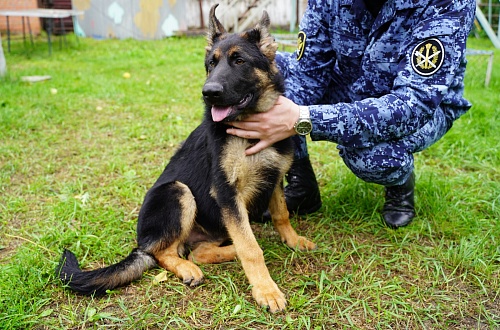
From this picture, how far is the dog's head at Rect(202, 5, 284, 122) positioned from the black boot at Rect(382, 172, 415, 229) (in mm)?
1258

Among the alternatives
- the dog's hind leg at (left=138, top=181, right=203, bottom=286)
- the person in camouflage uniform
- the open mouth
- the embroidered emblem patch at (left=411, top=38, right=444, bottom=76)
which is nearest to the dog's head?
the open mouth

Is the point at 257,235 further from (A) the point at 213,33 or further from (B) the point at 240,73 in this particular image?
(A) the point at 213,33

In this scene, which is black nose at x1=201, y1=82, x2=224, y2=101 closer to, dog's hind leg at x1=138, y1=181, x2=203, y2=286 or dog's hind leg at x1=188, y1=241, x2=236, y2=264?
dog's hind leg at x1=138, y1=181, x2=203, y2=286

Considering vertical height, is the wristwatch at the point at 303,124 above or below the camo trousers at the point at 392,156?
above

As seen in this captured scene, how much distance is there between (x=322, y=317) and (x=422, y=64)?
159 cm

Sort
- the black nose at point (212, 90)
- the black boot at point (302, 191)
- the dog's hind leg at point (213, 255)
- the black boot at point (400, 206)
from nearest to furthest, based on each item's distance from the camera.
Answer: the black nose at point (212, 90) → the dog's hind leg at point (213, 255) → the black boot at point (400, 206) → the black boot at point (302, 191)

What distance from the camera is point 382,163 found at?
2.88 meters

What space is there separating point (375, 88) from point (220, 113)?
1.30 metres

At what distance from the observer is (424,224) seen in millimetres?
3121

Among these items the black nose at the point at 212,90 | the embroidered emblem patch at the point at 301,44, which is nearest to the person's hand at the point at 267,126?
the black nose at the point at 212,90

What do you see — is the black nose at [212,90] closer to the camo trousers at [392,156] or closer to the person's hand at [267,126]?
the person's hand at [267,126]

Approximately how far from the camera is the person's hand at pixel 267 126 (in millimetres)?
2525

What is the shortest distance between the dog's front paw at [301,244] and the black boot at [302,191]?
462 millimetres

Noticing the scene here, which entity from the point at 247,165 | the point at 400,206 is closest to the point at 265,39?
the point at 247,165
